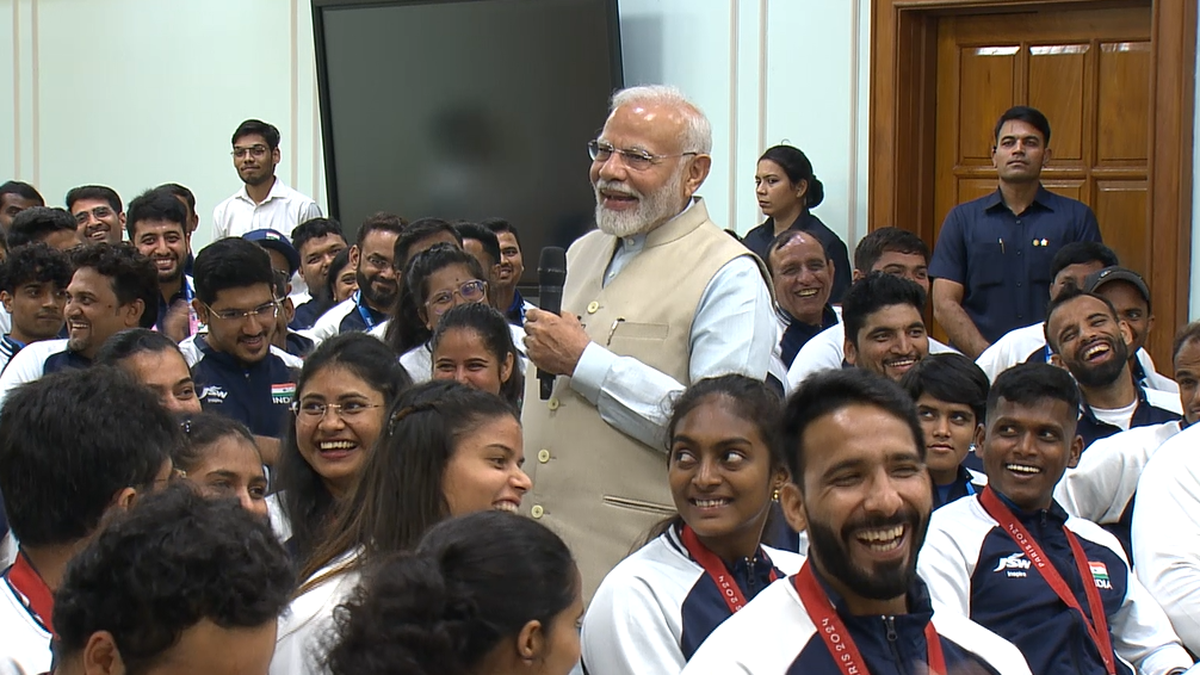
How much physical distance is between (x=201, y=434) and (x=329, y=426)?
227mm

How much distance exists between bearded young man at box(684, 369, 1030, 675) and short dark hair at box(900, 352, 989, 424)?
1.30 m

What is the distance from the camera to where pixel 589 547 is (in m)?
2.83

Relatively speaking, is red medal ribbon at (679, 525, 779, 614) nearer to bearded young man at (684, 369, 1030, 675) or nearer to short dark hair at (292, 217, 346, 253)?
bearded young man at (684, 369, 1030, 675)

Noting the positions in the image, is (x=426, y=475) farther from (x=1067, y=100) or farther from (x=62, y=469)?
(x=1067, y=100)

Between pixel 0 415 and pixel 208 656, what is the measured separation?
783 mm

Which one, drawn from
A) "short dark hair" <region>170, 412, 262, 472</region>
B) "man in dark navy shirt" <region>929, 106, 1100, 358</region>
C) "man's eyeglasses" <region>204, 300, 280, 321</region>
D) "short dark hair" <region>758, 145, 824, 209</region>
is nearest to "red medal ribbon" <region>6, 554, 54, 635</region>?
"short dark hair" <region>170, 412, 262, 472</region>

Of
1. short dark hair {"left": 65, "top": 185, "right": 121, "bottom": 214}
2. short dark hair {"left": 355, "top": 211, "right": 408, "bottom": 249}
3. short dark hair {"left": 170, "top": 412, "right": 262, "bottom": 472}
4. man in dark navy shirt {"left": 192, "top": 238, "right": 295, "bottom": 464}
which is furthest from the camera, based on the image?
short dark hair {"left": 65, "top": 185, "right": 121, "bottom": 214}

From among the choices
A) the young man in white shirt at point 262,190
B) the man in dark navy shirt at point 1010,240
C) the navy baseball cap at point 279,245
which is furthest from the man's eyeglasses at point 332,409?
the young man in white shirt at point 262,190

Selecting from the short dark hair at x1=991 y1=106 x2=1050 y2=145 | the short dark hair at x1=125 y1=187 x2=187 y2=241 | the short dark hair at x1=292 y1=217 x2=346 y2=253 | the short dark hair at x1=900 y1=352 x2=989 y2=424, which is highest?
the short dark hair at x1=991 y1=106 x2=1050 y2=145

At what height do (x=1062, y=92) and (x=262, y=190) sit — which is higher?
(x=1062, y=92)

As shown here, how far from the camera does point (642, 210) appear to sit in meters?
2.85

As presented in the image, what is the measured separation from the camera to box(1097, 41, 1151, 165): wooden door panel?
5.92 metres

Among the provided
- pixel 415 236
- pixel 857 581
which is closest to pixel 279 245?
pixel 415 236

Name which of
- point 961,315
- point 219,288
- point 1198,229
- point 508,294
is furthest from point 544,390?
point 1198,229
